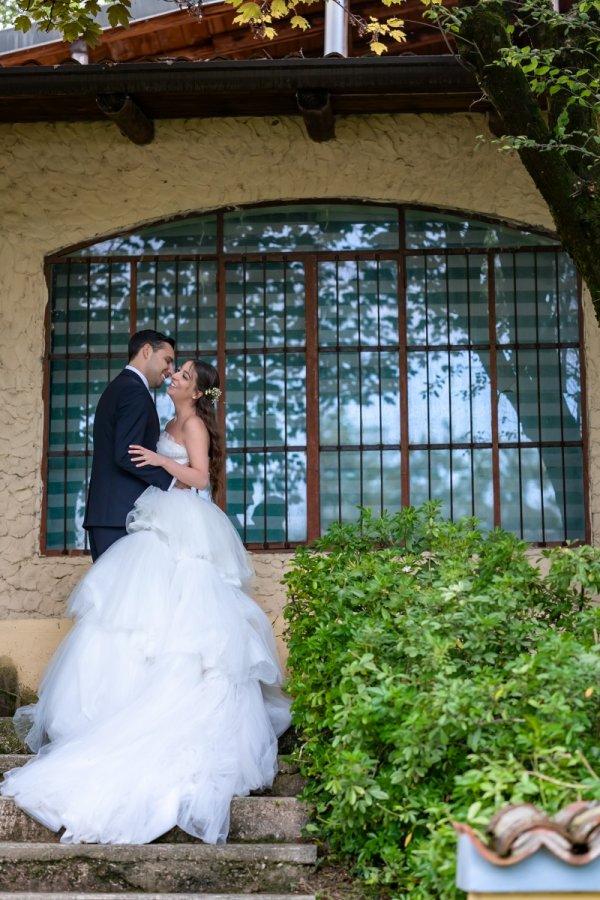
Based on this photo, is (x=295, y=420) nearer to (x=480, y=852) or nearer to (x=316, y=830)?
(x=316, y=830)

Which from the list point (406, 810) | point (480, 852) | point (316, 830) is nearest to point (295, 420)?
point (316, 830)

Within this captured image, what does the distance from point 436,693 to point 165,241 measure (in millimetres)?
4750

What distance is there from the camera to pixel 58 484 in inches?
289

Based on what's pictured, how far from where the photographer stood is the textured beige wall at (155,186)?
7238 millimetres

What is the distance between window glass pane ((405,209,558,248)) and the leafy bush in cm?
257

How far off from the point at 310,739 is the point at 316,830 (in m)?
0.37

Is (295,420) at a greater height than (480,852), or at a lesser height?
greater

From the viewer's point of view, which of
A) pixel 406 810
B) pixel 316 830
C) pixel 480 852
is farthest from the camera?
pixel 316 830

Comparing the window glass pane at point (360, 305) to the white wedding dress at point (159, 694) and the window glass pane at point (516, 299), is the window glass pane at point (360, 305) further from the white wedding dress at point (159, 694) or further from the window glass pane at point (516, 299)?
the white wedding dress at point (159, 694)

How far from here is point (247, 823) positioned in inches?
188

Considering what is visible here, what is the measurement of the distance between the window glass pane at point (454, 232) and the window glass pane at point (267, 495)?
1.68 m

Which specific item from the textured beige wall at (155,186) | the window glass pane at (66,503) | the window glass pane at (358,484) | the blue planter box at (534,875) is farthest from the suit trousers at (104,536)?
the blue planter box at (534,875)

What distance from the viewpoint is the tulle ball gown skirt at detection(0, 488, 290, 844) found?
4.56 meters

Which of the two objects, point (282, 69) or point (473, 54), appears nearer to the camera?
point (473, 54)
